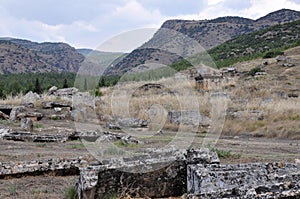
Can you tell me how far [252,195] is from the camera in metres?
3.40

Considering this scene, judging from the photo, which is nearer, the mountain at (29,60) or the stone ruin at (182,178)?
the stone ruin at (182,178)

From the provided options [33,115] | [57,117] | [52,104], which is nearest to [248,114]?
[57,117]

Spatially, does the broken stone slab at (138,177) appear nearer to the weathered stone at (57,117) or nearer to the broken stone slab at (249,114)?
the broken stone slab at (249,114)

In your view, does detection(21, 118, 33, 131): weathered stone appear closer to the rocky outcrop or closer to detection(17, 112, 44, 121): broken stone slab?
detection(17, 112, 44, 121): broken stone slab

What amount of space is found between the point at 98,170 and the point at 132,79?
Answer: 1358 inches

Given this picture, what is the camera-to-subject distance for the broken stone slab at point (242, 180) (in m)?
3.47

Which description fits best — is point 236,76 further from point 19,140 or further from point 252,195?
point 252,195

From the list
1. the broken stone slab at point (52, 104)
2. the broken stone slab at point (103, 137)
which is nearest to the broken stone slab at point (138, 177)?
the broken stone slab at point (103, 137)

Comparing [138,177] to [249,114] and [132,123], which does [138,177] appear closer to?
[132,123]

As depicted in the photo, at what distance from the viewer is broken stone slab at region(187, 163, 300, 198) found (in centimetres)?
347

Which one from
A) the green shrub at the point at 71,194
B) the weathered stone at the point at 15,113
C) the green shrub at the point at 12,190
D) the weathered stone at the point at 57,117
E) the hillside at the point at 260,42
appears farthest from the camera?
the hillside at the point at 260,42

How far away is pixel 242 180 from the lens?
4.18 meters

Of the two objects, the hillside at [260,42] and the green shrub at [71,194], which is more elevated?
the hillside at [260,42]

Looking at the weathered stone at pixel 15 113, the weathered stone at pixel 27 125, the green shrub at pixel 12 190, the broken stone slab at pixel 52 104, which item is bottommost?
the green shrub at pixel 12 190
